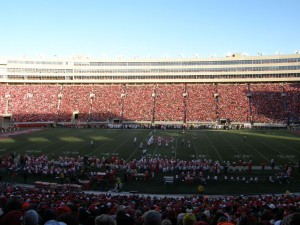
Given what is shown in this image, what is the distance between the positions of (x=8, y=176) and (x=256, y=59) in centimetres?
6138

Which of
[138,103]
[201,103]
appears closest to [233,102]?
[201,103]

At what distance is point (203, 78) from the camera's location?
76625mm

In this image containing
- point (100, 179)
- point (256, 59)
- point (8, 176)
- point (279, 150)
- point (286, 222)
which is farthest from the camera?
point (256, 59)

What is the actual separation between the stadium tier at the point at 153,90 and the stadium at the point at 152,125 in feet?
0.65

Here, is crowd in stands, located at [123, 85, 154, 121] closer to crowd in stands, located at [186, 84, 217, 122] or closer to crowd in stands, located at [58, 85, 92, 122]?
crowd in stands, located at [186, 84, 217, 122]

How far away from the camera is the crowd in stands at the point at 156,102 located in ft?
204

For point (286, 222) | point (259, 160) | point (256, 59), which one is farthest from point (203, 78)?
point (286, 222)

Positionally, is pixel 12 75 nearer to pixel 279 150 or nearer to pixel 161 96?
pixel 161 96

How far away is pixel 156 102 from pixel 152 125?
807 centimetres

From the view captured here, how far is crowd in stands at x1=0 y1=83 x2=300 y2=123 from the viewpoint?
204ft

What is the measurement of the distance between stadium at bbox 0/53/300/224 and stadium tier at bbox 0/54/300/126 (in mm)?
198

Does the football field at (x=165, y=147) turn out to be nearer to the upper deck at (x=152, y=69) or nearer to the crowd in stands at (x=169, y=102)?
the crowd in stands at (x=169, y=102)

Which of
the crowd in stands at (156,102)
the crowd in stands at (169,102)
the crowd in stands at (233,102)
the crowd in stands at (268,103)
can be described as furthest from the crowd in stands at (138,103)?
the crowd in stands at (268,103)

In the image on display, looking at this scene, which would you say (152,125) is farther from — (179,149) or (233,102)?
(179,149)
